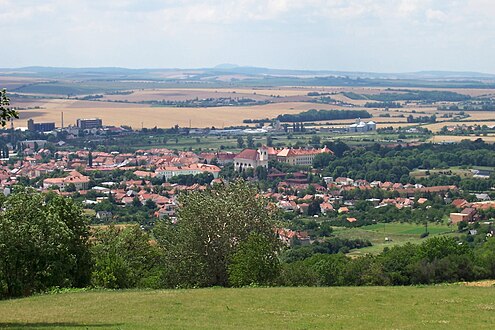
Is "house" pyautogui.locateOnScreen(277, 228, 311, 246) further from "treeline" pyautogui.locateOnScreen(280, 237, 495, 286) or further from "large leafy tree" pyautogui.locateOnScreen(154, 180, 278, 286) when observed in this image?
"large leafy tree" pyautogui.locateOnScreen(154, 180, 278, 286)

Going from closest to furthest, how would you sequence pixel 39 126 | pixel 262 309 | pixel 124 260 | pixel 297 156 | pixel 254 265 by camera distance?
pixel 262 309
pixel 254 265
pixel 124 260
pixel 297 156
pixel 39 126

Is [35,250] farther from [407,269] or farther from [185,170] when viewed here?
[185,170]

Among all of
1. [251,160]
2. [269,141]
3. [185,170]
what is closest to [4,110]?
[185,170]

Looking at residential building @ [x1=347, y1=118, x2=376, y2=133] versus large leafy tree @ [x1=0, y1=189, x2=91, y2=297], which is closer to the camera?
large leafy tree @ [x1=0, y1=189, x2=91, y2=297]

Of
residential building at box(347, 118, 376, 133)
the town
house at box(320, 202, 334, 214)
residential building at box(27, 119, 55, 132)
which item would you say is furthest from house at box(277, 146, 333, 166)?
residential building at box(27, 119, 55, 132)

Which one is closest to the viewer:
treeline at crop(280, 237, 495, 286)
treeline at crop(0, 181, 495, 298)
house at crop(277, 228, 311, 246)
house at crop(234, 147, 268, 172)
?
treeline at crop(0, 181, 495, 298)

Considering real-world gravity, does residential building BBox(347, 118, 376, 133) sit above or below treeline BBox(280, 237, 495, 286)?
below

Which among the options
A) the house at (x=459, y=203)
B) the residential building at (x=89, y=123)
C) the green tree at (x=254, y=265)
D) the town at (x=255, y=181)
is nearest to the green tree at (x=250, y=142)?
the town at (x=255, y=181)
